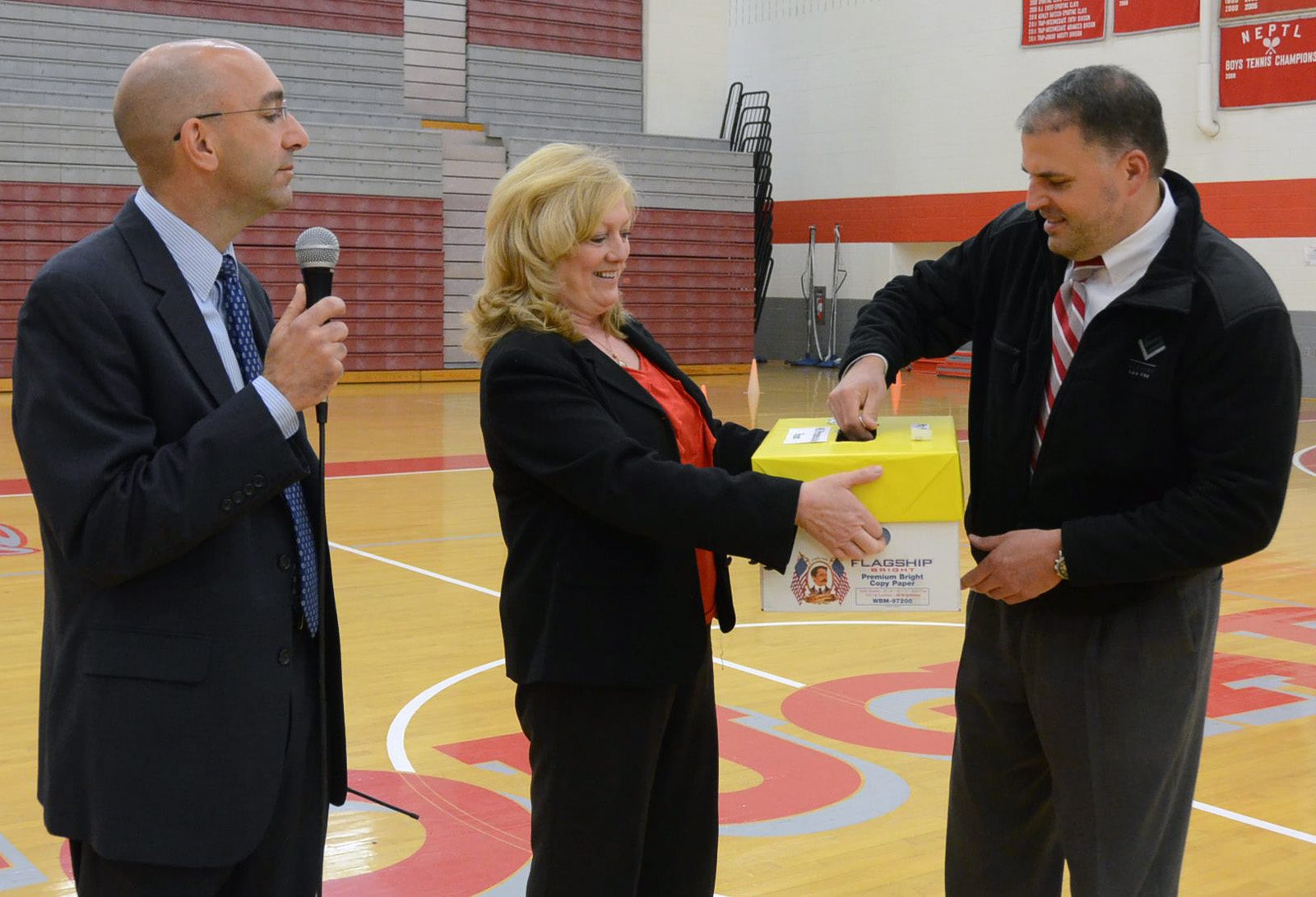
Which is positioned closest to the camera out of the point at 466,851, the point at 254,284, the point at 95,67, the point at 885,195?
the point at 254,284

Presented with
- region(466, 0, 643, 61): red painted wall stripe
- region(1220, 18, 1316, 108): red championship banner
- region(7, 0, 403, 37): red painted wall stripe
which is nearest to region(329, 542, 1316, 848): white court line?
region(7, 0, 403, 37): red painted wall stripe

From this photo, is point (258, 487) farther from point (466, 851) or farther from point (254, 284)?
point (466, 851)

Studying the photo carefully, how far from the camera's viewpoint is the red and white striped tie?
7.93 ft

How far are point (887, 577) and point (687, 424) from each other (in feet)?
1.48

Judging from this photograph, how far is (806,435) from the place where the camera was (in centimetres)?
256

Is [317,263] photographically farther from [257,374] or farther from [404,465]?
[404,465]

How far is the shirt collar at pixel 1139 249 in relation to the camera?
233cm

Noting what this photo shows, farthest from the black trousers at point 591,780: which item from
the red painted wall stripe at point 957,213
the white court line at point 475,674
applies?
the red painted wall stripe at point 957,213

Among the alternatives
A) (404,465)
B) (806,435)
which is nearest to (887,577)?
(806,435)

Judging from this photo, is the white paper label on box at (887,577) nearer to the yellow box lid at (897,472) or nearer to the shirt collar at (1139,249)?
the yellow box lid at (897,472)

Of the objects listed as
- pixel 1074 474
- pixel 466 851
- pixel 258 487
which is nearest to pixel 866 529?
pixel 1074 474

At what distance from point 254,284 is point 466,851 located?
1.85 m

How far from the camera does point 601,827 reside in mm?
2326

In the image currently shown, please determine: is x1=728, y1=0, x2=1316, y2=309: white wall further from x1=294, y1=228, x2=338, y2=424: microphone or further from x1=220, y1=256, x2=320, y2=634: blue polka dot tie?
x1=220, y1=256, x2=320, y2=634: blue polka dot tie
